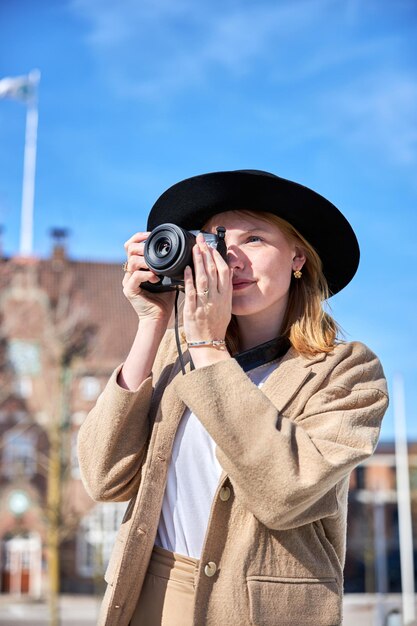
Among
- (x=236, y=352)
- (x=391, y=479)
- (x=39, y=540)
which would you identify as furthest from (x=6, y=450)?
(x=236, y=352)

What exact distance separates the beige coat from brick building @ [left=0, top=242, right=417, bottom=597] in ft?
62.7

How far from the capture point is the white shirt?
1.94 metres

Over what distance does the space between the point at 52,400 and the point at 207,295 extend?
68.8ft

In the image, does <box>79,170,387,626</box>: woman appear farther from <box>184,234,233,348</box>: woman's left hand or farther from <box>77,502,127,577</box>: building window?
<box>77,502,127,577</box>: building window

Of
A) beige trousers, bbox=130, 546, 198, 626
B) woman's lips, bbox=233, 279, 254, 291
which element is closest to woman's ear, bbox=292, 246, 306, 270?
woman's lips, bbox=233, 279, 254, 291

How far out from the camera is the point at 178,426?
6.76ft

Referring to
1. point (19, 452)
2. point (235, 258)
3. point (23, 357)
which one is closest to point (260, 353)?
point (235, 258)

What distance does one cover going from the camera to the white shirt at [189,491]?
Answer: 194 cm

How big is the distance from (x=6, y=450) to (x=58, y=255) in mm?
8239

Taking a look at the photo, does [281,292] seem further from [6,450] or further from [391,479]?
[391,479]

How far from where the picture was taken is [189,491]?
6.48 ft

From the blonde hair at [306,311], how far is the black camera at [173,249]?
0.21m

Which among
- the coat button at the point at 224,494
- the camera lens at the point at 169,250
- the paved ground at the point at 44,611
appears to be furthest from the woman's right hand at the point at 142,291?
the paved ground at the point at 44,611

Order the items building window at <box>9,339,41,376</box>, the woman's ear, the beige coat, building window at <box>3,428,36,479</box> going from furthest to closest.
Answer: building window at <box>3,428,36,479</box> < building window at <box>9,339,41,376</box> < the woman's ear < the beige coat
